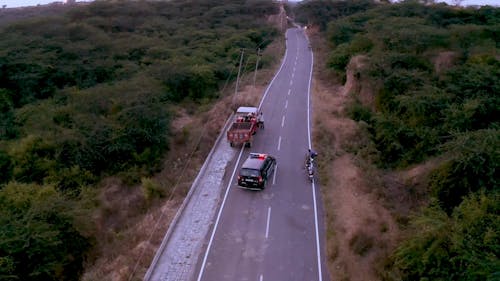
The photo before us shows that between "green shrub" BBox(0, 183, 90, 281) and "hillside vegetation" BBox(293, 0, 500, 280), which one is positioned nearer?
"hillside vegetation" BBox(293, 0, 500, 280)

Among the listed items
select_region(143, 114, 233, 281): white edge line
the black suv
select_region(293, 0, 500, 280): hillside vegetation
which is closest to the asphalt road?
the black suv

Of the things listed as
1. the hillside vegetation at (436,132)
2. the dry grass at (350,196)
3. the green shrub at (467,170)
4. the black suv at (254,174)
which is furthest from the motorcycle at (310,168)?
the green shrub at (467,170)

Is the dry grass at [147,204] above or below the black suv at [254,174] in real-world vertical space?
below

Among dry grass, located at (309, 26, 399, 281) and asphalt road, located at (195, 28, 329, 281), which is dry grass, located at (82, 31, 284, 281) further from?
dry grass, located at (309, 26, 399, 281)

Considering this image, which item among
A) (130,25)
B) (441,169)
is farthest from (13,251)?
(130,25)

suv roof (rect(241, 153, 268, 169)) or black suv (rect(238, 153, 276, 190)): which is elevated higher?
suv roof (rect(241, 153, 268, 169))

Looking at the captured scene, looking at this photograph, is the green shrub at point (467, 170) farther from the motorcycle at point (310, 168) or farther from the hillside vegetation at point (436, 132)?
the motorcycle at point (310, 168)
